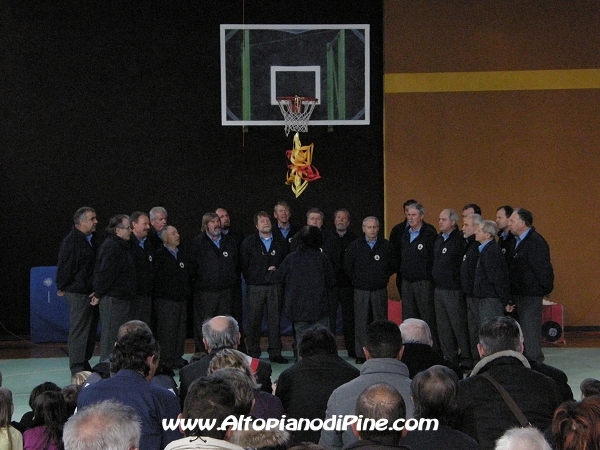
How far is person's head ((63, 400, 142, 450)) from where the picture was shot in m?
2.77

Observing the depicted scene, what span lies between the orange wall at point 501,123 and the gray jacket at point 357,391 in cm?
729

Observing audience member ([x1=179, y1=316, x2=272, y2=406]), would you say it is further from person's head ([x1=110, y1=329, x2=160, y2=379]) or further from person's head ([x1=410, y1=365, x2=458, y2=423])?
person's head ([x1=410, y1=365, x2=458, y2=423])

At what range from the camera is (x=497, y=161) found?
1186 centimetres

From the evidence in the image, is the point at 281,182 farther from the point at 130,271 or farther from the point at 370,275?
the point at 130,271

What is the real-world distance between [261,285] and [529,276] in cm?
288

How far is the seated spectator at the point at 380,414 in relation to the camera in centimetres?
336

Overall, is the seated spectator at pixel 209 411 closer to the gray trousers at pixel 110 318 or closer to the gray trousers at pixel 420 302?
the gray trousers at pixel 110 318

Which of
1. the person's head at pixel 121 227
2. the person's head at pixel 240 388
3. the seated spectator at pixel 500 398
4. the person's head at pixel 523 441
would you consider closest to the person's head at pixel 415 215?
the person's head at pixel 121 227

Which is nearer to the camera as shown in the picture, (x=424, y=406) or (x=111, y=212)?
(x=424, y=406)

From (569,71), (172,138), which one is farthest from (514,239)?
(172,138)

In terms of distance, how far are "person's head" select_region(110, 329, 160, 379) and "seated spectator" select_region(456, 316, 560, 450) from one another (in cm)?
150

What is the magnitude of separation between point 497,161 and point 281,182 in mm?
2812

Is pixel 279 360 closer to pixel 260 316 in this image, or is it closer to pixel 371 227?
pixel 260 316

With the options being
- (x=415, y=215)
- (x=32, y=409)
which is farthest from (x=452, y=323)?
(x=32, y=409)
